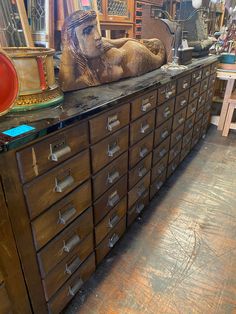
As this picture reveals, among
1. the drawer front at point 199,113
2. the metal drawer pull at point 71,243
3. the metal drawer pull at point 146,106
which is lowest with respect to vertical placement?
the metal drawer pull at point 71,243

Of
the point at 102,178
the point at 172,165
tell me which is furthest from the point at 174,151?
the point at 102,178

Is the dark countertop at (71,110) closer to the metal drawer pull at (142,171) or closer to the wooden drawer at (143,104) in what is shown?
the wooden drawer at (143,104)

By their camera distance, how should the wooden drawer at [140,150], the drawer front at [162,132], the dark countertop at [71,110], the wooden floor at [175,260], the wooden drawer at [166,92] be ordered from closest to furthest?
the dark countertop at [71,110], the wooden floor at [175,260], the wooden drawer at [140,150], the wooden drawer at [166,92], the drawer front at [162,132]

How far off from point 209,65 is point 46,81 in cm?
175

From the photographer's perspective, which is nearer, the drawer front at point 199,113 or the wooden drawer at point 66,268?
the wooden drawer at point 66,268

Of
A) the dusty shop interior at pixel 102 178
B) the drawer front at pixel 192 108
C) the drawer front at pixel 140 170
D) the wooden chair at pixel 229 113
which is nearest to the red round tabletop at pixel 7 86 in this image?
the dusty shop interior at pixel 102 178

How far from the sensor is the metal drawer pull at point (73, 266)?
987 millimetres

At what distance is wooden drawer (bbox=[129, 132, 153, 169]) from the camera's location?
1.25m

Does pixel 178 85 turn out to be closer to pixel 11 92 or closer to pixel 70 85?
pixel 70 85

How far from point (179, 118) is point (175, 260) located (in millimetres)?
971

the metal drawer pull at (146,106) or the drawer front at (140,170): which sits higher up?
the metal drawer pull at (146,106)

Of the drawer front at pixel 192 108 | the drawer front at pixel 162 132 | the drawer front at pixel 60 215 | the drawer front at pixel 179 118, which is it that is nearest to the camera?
the drawer front at pixel 60 215

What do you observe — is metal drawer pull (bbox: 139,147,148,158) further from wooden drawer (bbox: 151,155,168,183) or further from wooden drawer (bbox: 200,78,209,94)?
wooden drawer (bbox: 200,78,209,94)

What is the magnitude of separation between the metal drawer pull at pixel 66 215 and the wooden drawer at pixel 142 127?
467mm
